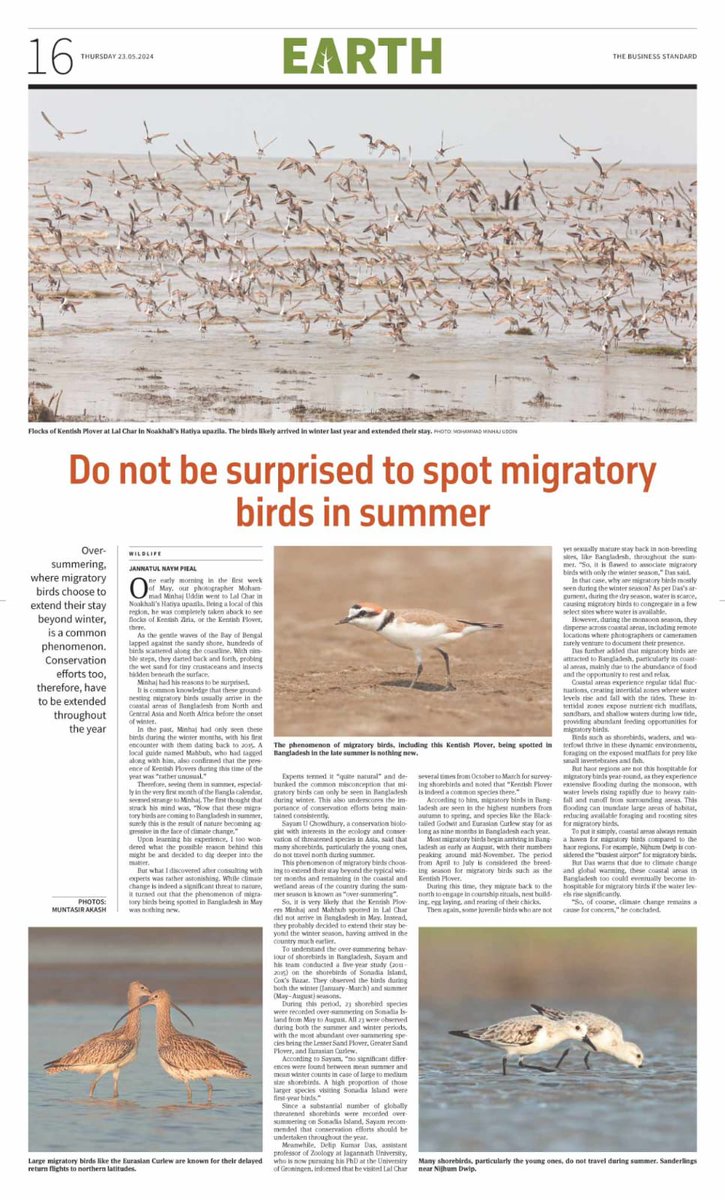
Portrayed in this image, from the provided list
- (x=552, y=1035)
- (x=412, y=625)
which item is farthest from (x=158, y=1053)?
(x=412, y=625)

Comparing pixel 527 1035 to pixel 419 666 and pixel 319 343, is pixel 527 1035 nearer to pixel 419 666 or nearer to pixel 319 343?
pixel 419 666

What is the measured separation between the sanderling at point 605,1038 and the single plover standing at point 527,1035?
2cm

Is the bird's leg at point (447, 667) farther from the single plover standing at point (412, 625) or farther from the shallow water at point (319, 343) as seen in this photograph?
the shallow water at point (319, 343)

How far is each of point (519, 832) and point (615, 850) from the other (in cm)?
43

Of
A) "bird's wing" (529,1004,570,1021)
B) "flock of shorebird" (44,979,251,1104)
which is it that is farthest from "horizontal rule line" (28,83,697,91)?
"bird's wing" (529,1004,570,1021)

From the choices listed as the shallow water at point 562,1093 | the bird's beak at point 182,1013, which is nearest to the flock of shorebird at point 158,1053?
the bird's beak at point 182,1013

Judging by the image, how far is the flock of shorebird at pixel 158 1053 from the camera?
573 centimetres

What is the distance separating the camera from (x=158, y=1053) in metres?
5.80

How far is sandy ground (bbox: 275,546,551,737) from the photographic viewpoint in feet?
19.7

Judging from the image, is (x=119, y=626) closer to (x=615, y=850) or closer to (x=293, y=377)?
(x=293, y=377)

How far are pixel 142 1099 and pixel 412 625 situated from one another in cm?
231

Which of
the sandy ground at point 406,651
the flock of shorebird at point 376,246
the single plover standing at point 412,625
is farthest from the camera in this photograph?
the flock of shorebird at point 376,246
